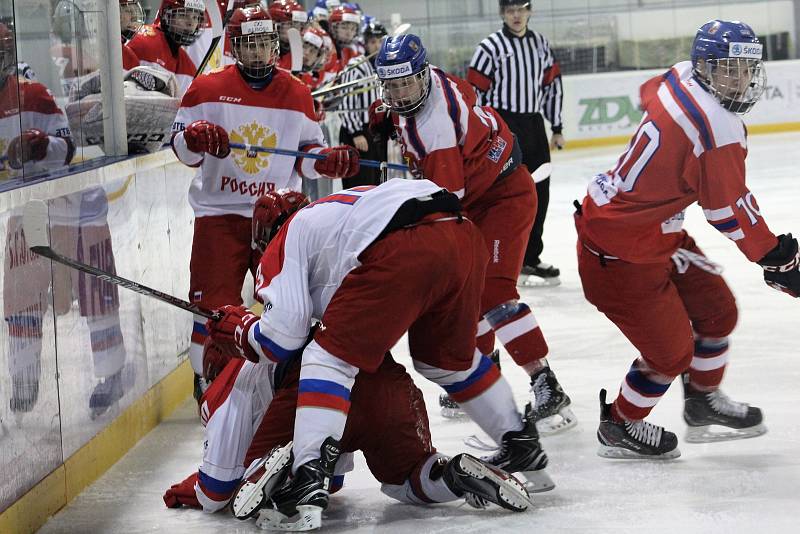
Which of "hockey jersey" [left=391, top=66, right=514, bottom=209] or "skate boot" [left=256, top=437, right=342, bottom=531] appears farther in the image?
"hockey jersey" [left=391, top=66, right=514, bottom=209]

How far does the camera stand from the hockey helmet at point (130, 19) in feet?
14.4

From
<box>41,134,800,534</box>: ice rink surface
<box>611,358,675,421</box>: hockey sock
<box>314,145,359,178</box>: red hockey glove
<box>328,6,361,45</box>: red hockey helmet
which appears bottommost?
<box>41,134,800,534</box>: ice rink surface

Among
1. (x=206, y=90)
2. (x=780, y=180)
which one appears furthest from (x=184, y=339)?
(x=780, y=180)

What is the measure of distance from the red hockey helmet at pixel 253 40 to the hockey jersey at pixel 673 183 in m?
1.11

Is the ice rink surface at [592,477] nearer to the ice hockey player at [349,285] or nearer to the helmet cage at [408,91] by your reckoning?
the ice hockey player at [349,285]

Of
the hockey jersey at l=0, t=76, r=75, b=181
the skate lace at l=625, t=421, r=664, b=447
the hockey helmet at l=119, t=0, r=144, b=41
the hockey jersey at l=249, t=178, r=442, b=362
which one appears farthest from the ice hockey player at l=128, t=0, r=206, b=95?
the skate lace at l=625, t=421, r=664, b=447

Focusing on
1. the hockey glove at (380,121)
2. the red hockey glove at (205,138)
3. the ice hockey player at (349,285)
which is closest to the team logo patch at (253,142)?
the red hockey glove at (205,138)

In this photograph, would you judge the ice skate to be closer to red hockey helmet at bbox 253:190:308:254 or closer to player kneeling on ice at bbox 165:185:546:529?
player kneeling on ice at bbox 165:185:546:529

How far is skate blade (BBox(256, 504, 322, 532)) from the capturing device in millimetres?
2490

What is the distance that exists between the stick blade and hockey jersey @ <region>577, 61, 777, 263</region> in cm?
127

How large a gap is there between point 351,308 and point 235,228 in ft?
4.19

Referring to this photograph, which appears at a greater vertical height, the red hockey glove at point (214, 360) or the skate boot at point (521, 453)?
the red hockey glove at point (214, 360)

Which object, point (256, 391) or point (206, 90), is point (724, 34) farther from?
point (206, 90)

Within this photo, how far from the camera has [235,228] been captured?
367cm
